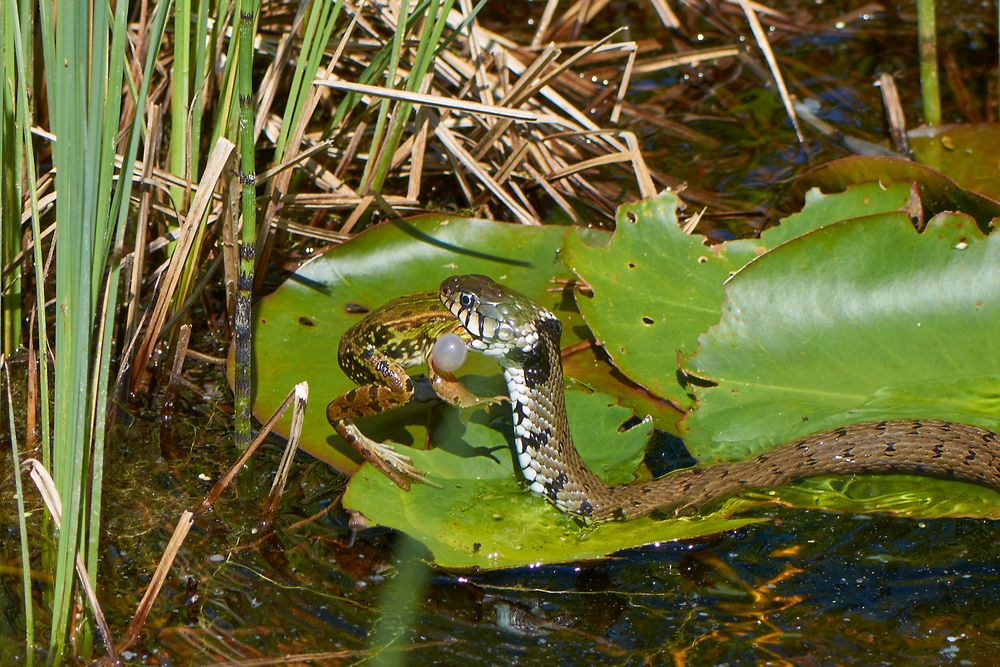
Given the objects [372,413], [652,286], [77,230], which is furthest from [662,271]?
[77,230]

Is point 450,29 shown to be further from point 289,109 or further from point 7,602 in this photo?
point 7,602

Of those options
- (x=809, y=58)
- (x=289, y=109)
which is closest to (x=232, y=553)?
(x=289, y=109)

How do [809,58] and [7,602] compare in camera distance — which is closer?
[7,602]

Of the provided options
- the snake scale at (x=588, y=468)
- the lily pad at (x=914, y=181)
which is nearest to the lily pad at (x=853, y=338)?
the snake scale at (x=588, y=468)

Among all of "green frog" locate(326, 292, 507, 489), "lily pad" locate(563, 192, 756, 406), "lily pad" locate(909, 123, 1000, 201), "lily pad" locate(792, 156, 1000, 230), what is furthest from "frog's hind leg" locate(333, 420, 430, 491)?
"lily pad" locate(909, 123, 1000, 201)

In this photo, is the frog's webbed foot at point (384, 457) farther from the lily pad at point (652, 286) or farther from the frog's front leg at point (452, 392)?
the lily pad at point (652, 286)

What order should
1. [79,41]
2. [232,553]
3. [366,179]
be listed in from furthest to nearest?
1. [366,179]
2. [232,553]
3. [79,41]
